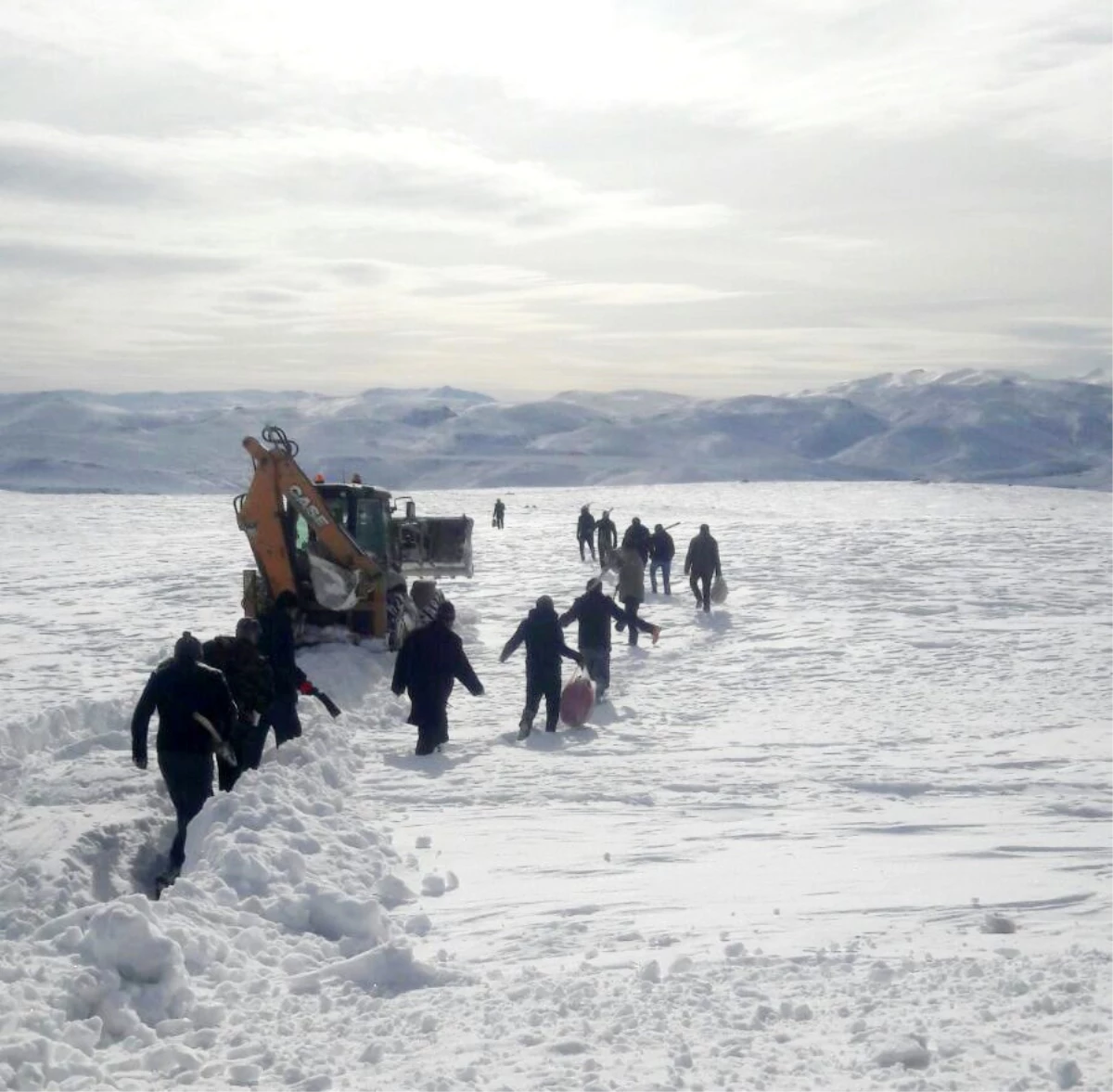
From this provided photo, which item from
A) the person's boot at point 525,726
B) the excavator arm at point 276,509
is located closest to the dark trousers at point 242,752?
the person's boot at point 525,726

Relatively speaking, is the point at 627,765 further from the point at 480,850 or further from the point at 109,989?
the point at 109,989

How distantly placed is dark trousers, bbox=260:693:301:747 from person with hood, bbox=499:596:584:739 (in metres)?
2.08

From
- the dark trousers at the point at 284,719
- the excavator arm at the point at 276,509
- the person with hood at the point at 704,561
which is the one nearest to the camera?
the dark trousers at the point at 284,719

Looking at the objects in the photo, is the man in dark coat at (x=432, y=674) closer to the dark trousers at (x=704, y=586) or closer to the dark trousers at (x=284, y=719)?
the dark trousers at (x=284, y=719)

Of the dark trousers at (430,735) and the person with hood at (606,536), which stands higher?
the person with hood at (606,536)

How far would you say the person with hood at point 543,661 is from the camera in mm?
10891

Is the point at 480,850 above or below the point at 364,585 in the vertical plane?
below

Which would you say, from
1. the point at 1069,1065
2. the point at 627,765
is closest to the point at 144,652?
the point at 627,765

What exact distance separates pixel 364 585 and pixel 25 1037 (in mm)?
10189

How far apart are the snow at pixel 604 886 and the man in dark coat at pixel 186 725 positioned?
1.20 feet

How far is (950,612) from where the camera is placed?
60.6ft

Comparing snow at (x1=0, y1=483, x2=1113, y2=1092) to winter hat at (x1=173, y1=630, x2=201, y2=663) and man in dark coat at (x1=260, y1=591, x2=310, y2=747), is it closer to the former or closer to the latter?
man in dark coat at (x1=260, y1=591, x2=310, y2=747)

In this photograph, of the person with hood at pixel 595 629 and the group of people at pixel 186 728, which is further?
the person with hood at pixel 595 629

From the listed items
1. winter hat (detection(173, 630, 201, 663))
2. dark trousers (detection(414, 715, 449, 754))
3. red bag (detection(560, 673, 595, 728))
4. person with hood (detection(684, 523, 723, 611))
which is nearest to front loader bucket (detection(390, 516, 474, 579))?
person with hood (detection(684, 523, 723, 611))
